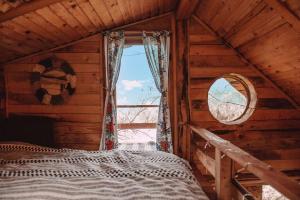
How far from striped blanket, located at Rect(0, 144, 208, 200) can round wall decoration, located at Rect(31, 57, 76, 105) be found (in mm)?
1441

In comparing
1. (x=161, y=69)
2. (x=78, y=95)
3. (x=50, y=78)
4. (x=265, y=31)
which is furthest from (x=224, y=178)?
(x=50, y=78)

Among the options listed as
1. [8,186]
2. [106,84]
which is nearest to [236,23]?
[106,84]

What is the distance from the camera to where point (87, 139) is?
12.1 feet

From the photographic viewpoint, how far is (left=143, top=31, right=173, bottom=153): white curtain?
Result: 11.8 feet

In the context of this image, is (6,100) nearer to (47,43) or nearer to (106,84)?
(47,43)

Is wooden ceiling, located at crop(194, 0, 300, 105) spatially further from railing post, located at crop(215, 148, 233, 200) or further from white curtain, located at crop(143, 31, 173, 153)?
railing post, located at crop(215, 148, 233, 200)

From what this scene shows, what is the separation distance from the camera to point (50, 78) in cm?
356

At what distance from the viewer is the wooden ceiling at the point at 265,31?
2.44 metres

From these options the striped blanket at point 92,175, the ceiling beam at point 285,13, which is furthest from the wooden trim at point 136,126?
the ceiling beam at point 285,13

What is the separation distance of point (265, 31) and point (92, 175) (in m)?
2.37

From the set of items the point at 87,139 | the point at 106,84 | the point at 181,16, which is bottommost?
the point at 87,139

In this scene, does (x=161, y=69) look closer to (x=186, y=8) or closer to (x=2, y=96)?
(x=186, y=8)

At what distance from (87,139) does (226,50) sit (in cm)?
237

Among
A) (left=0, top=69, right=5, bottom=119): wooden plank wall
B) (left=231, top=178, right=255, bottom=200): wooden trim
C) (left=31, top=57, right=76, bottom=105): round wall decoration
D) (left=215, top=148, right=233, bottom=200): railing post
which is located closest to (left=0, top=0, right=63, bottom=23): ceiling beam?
(left=31, top=57, right=76, bottom=105): round wall decoration
